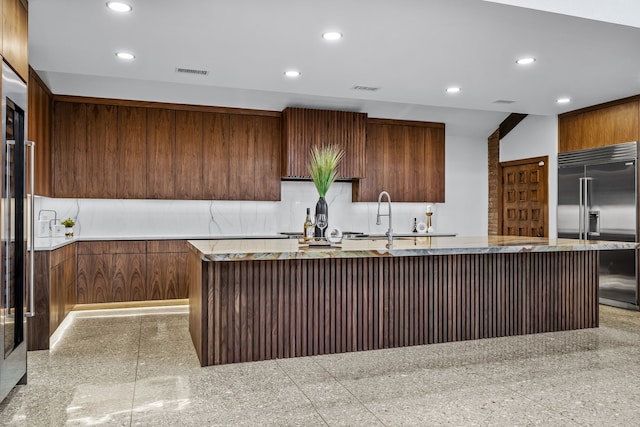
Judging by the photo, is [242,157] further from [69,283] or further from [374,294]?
[374,294]

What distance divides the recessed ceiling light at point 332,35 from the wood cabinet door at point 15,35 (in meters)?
1.89

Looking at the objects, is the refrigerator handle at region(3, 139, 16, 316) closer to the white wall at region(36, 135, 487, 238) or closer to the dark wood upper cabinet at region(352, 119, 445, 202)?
the white wall at region(36, 135, 487, 238)

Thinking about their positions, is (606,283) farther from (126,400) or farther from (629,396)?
(126,400)

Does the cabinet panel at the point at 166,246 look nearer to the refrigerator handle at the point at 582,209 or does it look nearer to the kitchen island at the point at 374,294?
the kitchen island at the point at 374,294

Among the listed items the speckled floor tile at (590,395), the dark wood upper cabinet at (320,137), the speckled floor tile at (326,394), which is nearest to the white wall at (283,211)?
the dark wood upper cabinet at (320,137)

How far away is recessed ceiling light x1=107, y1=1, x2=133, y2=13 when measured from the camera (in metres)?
3.10

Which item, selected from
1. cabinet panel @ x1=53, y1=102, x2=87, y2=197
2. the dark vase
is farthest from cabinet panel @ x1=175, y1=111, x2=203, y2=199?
the dark vase

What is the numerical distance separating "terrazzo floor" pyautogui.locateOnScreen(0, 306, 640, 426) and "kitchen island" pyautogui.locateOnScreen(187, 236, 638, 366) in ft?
0.46

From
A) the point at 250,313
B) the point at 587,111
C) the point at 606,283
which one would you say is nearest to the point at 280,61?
the point at 250,313

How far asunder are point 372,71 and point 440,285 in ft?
6.42

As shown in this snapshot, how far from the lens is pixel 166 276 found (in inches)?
230

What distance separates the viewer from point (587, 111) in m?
6.06

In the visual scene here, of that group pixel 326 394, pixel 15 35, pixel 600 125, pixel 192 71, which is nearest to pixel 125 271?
pixel 192 71

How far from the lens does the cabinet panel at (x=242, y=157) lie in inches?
251
